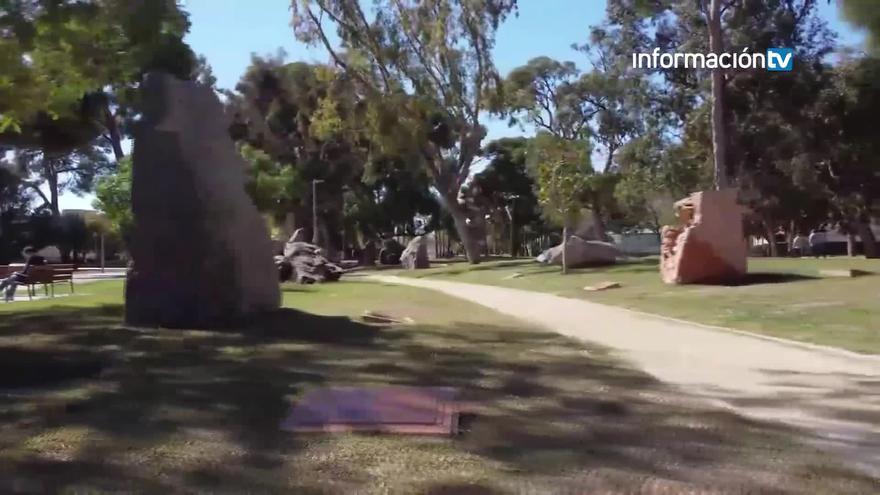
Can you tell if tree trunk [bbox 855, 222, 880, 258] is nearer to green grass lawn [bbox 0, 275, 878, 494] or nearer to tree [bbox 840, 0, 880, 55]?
tree [bbox 840, 0, 880, 55]

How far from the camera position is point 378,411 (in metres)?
7.06

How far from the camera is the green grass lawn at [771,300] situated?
1260 centimetres

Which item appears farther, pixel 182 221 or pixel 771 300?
pixel 771 300

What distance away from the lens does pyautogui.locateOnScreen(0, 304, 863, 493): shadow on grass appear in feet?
17.9

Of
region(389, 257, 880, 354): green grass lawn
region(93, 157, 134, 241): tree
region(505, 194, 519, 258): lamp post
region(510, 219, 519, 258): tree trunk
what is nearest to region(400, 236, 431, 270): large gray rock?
region(93, 157, 134, 241): tree

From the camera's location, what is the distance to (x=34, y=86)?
535 inches

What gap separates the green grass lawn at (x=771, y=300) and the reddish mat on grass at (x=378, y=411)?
5697mm

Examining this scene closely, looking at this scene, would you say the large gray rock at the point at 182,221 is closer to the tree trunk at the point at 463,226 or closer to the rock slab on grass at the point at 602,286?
the rock slab on grass at the point at 602,286

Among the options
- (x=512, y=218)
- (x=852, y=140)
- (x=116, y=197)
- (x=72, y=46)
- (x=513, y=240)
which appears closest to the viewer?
(x=72, y=46)

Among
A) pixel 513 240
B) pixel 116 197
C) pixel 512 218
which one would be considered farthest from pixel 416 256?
pixel 513 240

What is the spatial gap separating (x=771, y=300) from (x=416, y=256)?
30085 mm

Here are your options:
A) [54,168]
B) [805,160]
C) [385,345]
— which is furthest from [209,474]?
[54,168]

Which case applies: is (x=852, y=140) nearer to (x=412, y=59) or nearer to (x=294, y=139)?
(x=412, y=59)

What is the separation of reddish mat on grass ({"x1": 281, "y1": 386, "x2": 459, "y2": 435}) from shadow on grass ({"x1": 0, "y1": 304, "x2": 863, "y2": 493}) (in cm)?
18
